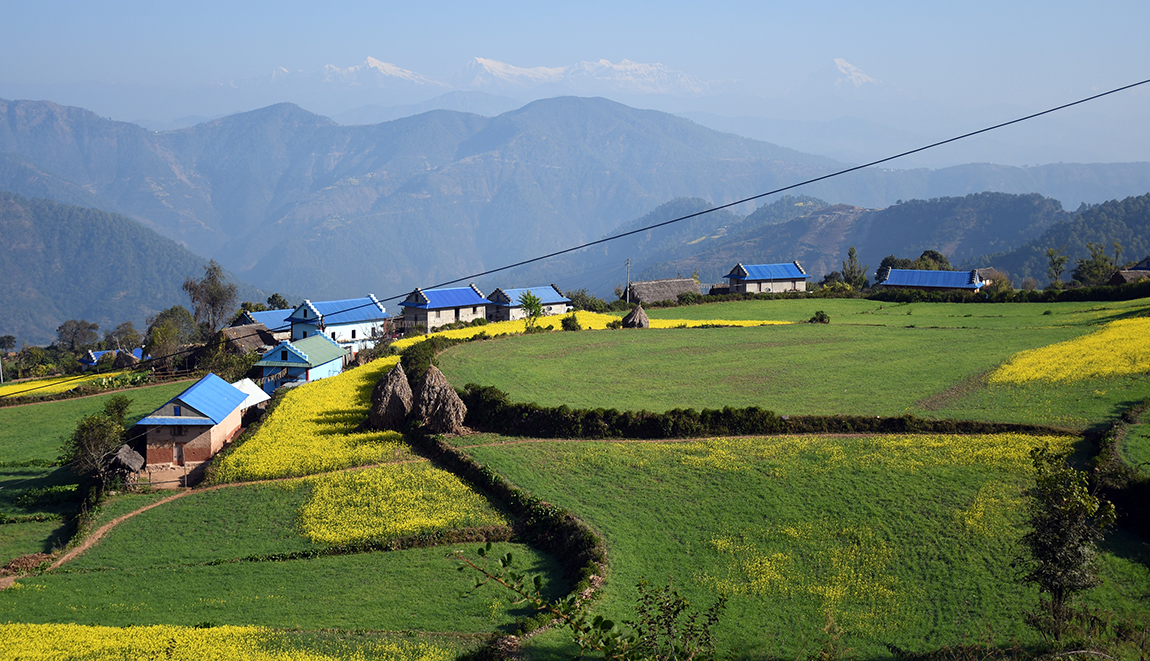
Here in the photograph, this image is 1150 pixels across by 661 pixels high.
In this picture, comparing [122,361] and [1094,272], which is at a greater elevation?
[1094,272]

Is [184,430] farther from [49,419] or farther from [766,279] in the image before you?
[766,279]

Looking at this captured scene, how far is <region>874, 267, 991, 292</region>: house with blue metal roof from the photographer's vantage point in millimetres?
93625

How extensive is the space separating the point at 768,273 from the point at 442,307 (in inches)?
1667

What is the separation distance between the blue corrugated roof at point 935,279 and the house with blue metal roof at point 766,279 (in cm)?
1182

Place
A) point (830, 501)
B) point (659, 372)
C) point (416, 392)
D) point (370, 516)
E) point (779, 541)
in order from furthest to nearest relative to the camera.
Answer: point (659, 372) < point (416, 392) < point (370, 516) < point (830, 501) < point (779, 541)

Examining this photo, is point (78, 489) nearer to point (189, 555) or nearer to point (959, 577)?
point (189, 555)

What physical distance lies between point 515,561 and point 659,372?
23.5 meters

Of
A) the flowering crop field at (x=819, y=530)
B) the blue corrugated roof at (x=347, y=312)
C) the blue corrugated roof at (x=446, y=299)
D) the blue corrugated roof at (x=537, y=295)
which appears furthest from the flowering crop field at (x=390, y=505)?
the blue corrugated roof at (x=537, y=295)

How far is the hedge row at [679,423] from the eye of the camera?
111ft

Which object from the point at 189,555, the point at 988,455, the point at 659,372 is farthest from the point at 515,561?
the point at 659,372

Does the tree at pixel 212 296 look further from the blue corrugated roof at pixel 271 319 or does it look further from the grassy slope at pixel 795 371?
the grassy slope at pixel 795 371

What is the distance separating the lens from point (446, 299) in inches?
3615

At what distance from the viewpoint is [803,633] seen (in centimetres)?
2108

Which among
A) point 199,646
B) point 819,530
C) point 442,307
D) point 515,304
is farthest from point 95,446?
point 515,304
